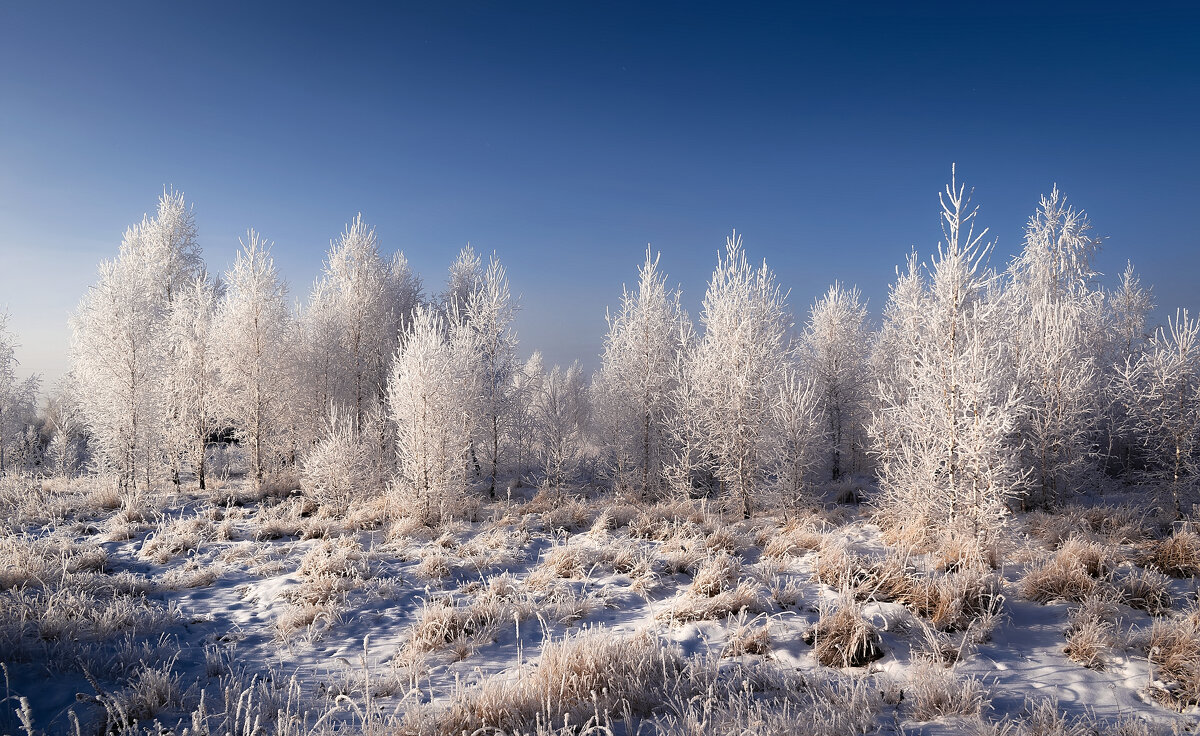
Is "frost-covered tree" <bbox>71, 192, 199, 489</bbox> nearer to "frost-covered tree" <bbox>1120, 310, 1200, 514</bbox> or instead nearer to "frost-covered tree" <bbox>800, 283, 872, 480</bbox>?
"frost-covered tree" <bbox>800, 283, 872, 480</bbox>

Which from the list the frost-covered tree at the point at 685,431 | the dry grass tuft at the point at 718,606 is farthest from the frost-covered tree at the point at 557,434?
the dry grass tuft at the point at 718,606

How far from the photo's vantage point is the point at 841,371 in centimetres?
1855

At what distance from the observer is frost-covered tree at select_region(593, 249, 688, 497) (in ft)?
48.2

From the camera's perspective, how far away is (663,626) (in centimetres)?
469

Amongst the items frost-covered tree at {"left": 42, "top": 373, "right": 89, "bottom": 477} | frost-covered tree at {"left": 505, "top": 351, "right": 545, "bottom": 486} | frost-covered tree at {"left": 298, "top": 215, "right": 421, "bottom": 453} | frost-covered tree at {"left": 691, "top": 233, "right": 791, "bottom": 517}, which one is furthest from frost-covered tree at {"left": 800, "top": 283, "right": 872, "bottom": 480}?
frost-covered tree at {"left": 42, "top": 373, "right": 89, "bottom": 477}

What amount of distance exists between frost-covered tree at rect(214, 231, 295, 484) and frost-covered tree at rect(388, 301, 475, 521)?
6.07 meters

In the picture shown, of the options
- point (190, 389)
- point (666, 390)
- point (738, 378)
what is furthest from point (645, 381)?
point (190, 389)

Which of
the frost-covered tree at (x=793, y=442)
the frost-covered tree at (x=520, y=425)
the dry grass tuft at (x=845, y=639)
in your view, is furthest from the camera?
the frost-covered tree at (x=520, y=425)

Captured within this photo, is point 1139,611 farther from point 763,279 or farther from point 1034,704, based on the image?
point 763,279

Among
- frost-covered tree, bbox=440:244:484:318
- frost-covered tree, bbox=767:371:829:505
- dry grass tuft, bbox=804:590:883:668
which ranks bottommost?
dry grass tuft, bbox=804:590:883:668

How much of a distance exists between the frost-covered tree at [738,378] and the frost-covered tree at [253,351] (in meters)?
12.0

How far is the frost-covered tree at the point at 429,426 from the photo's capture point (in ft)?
32.5

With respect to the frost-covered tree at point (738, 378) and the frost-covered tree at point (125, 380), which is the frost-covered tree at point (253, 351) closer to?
the frost-covered tree at point (125, 380)

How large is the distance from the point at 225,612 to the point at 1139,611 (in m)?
9.13
